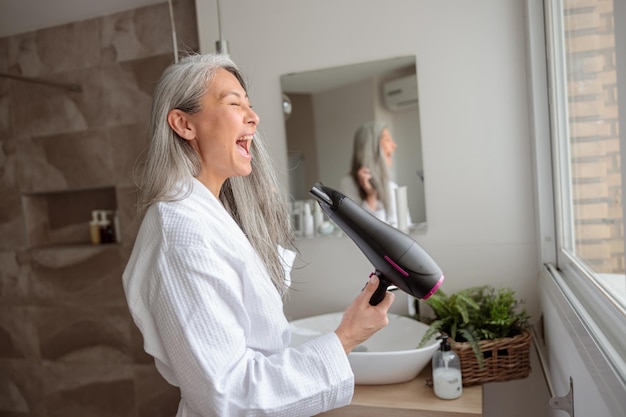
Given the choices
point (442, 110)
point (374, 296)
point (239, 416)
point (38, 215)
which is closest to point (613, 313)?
point (374, 296)

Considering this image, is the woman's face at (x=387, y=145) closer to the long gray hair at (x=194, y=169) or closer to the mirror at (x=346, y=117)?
the mirror at (x=346, y=117)

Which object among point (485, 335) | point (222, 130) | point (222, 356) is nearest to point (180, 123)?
point (222, 130)

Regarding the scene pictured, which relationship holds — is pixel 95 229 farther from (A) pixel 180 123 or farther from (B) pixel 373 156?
(A) pixel 180 123

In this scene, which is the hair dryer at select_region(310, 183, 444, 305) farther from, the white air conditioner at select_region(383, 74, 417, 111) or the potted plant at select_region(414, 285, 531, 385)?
the white air conditioner at select_region(383, 74, 417, 111)

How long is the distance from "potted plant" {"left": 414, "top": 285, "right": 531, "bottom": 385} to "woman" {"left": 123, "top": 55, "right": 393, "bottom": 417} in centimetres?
57

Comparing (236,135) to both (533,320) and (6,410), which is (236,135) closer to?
(533,320)

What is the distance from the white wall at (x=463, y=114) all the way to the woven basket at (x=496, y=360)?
0.34 m

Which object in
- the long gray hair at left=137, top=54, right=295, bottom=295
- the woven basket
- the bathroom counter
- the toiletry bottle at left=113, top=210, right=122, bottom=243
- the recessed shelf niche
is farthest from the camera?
the recessed shelf niche

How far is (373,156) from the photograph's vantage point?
1942 mm

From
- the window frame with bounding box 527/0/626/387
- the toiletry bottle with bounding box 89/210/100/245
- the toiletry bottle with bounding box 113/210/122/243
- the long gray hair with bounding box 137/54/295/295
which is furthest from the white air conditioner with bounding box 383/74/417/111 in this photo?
the toiletry bottle with bounding box 89/210/100/245

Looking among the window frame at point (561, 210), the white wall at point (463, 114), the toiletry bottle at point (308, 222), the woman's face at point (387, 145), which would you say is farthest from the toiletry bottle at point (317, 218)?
the window frame at point (561, 210)

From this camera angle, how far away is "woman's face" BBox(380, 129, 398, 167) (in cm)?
191

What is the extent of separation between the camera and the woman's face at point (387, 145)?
1.91 metres

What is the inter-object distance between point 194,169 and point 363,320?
510 mm
